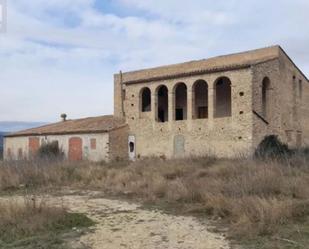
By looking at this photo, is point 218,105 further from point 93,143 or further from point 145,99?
point 93,143

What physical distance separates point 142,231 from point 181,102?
82.5 ft

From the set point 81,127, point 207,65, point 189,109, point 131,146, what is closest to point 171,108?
point 189,109

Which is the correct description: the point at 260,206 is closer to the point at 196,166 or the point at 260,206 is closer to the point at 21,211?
the point at 21,211

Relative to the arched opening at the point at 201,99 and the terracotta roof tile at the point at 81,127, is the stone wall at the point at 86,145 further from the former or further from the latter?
the arched opening at the point at 201,99

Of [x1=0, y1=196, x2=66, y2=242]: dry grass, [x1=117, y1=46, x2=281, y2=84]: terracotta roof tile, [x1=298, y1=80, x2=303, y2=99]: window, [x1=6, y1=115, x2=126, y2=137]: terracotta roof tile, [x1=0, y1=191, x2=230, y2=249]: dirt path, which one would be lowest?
[x1=0, y1=191, x2=230, y2=249]: dirt path

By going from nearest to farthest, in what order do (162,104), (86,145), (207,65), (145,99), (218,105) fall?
(218,105) → (207,65) → (86,145) → (162,104) → (145,99)

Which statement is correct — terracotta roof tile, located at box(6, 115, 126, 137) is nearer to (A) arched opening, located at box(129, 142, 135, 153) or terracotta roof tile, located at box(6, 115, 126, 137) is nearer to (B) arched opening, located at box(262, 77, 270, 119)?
(A) arched opening, located at box(129, 142, 135, 153)

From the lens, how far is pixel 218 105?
31.2 m

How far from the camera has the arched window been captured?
33.8 metres

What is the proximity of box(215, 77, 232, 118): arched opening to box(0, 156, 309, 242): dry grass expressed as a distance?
33.1ft

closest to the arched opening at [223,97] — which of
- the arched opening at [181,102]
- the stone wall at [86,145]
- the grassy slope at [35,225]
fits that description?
the arched opening at [181,102]

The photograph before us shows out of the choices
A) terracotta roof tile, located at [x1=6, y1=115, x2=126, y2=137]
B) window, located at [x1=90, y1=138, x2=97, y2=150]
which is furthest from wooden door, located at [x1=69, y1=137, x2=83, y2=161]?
window, located at [x1=90, y1=138, x2=97, y2=150]

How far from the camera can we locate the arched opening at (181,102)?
32.9 metres

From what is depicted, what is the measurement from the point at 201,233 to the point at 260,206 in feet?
4.45
